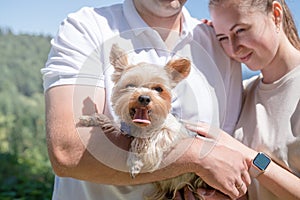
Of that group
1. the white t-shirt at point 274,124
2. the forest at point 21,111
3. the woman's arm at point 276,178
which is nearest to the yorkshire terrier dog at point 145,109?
the woman's arm at point 276,178

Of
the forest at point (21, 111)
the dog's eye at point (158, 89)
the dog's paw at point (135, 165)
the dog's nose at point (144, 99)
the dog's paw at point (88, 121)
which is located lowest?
the forest at point (21, 111)

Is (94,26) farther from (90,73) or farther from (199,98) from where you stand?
(199,98)

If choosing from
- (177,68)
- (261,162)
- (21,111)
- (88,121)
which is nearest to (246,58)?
(261,162)

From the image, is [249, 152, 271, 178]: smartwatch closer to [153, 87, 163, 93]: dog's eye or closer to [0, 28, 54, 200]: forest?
[153, 87, 163, 93]: dog's eye

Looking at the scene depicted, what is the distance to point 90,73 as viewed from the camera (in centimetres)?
140

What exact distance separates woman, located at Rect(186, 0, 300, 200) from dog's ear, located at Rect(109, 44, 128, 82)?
400mm

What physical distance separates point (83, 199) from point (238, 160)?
450 millimetres

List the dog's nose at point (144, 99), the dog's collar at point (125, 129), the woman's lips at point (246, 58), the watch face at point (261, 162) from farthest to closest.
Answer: the woman's lips at point (246, 58)
the watch face at point (261, 162)
the dog's collar at point (125, 129)
the dog's nose at point (144, 99)

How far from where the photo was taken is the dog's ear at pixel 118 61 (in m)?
1.25

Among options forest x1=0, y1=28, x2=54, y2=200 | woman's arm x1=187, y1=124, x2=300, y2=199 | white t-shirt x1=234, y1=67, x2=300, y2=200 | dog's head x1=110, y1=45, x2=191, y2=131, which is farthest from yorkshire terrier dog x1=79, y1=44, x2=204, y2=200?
forest x1=0, y1=28, x2=54, y2=200

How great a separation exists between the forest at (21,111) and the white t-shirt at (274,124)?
3348mm

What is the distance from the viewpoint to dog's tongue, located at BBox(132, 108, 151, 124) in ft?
3.95

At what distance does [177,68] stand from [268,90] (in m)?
0.52

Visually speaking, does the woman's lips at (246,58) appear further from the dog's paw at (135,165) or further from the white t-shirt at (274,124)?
the dog's paw at (135,165)
